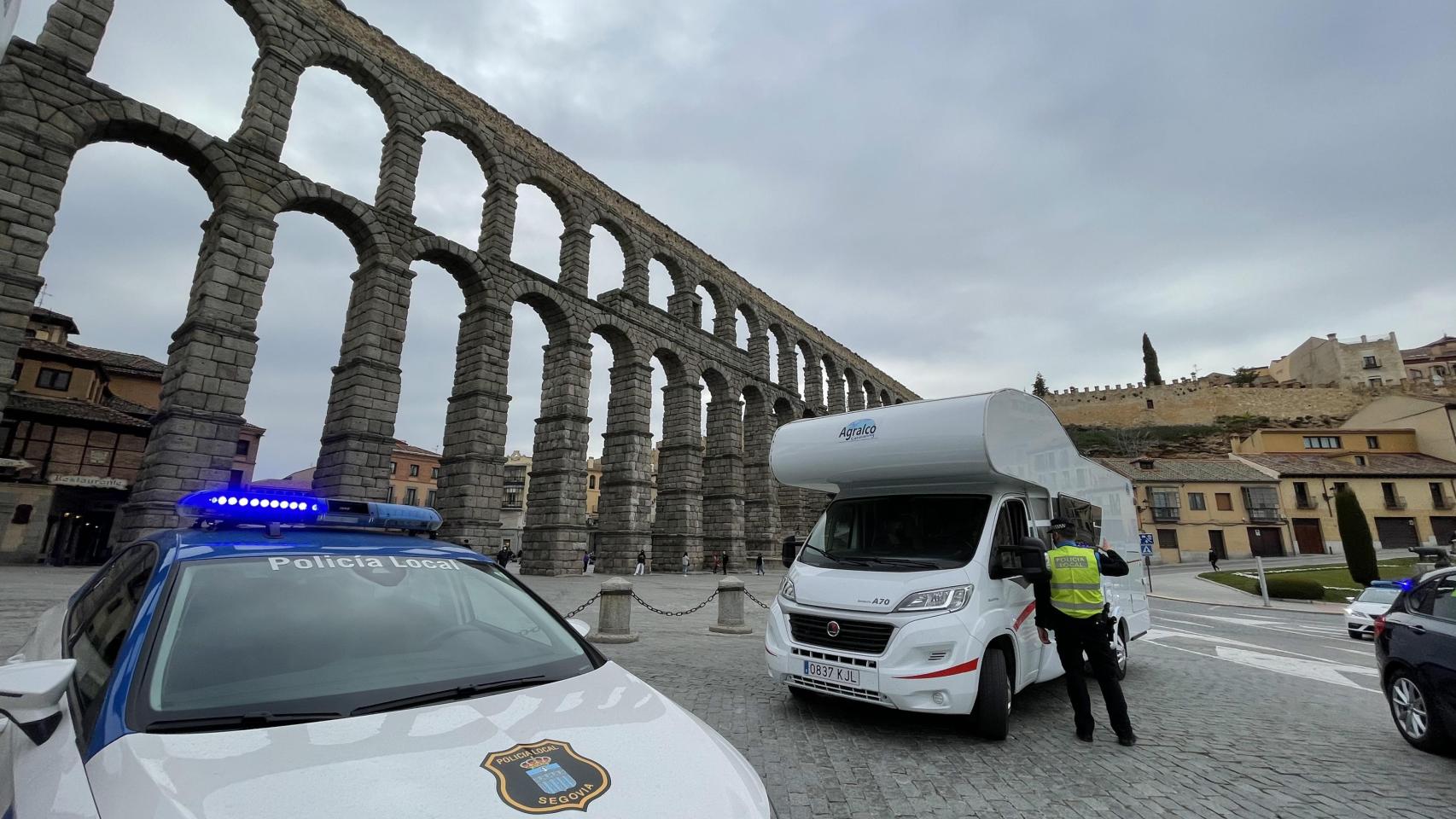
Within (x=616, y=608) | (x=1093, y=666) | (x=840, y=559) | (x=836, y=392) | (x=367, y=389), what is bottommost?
(x=616, y=608)

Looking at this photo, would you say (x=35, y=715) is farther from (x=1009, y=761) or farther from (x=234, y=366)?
(x=234, y=366)

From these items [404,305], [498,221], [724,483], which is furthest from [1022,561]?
[724,483]

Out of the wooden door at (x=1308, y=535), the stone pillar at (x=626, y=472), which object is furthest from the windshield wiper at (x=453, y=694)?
the wooden door at (x=1308, y=535)

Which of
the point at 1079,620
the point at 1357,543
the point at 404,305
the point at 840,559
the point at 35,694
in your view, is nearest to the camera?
the point at 35,694

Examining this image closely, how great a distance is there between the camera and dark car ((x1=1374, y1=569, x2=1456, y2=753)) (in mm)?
4434

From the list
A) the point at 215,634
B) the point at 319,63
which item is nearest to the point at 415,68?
the point at 319,63

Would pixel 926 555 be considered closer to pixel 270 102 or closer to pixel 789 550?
pixel 789 550

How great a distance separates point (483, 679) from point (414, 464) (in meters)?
55.7

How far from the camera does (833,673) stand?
484 centimetres

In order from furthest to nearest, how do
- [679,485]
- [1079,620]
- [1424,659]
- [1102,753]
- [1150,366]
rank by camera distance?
[1150,366], [679,485], [1079,620], [1424,659], [1102,753]

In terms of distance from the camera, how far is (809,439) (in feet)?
20.9

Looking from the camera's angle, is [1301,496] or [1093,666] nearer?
[1093,666]

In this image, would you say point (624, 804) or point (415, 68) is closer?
point (624, 804)

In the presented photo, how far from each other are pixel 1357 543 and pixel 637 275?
30295 millimetres
